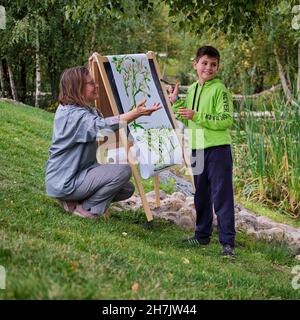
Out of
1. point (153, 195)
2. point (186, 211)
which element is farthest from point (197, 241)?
point (153, 195)

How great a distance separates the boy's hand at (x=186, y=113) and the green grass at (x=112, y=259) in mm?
1004

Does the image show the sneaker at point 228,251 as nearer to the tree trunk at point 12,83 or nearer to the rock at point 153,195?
the rock at point 153,195

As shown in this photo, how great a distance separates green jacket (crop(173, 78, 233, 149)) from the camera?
14.1 feet

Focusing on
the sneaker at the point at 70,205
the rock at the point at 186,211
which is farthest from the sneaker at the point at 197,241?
the sneaker at the point at 70,205

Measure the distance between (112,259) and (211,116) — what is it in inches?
60.2

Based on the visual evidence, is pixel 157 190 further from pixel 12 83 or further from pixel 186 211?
pixel 12 83

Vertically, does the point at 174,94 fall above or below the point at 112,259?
above

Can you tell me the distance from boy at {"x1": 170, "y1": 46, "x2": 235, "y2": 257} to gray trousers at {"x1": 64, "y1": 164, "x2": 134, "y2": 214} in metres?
0.61

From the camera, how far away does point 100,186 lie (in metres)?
4.50

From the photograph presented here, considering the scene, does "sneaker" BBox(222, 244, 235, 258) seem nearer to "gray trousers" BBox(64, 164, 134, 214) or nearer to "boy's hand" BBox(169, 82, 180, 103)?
"gray trousers" BBox(64, 164, 134, 214)

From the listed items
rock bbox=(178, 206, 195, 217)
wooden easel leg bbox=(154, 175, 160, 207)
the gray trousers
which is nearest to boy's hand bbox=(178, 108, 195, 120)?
the gray trousers

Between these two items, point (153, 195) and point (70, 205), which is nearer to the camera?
point (70, 205)

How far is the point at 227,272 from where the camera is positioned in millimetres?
3785

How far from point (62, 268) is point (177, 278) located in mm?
774
